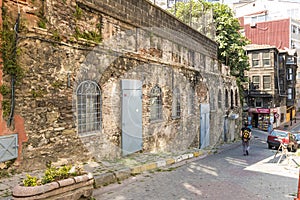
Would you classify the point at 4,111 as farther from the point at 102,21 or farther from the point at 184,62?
the point at 184,62

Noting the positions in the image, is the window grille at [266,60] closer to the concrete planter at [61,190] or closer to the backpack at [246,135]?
the backpack at [246,135]

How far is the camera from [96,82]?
834cm

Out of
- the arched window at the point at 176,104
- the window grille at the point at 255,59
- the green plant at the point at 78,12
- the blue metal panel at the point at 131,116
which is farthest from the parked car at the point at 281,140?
the window grille at the point at 255,59

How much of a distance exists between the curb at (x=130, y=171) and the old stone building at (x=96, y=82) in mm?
1175

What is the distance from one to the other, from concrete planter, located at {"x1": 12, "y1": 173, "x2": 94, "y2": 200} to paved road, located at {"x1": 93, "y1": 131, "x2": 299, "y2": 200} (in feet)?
2.62

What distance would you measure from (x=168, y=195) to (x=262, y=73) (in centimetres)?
3122

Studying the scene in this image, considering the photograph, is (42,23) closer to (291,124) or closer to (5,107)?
(5,107)

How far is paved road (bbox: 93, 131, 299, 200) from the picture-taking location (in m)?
6.41

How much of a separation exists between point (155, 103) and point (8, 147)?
6.61 m

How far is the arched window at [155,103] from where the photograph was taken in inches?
450

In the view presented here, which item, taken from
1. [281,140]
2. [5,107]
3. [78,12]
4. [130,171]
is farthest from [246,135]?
[5,107]

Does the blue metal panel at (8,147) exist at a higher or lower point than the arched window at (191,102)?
lower

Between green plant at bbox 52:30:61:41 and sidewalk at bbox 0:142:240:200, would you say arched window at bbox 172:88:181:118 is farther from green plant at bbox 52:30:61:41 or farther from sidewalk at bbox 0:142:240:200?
green plant at bbox 52:30:61:41

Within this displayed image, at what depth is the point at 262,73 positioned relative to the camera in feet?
112
